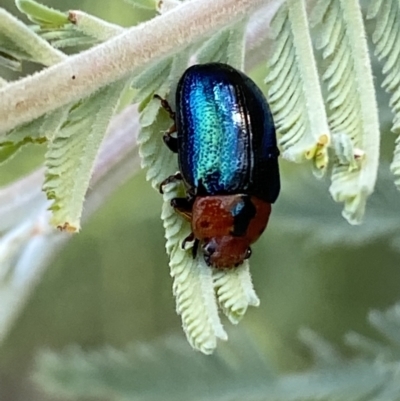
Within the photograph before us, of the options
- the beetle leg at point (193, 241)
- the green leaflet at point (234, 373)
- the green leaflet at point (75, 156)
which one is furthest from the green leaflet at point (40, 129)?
the green leaflet at point (234, 373)

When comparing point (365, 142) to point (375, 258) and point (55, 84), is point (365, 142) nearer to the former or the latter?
point (55, 84)

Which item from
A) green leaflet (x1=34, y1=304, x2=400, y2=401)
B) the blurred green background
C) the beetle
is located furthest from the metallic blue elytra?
the blurred green background

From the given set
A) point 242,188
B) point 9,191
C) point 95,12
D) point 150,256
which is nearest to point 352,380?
point 242,188

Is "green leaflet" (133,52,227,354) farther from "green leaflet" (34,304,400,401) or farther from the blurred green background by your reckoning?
the blurred green background

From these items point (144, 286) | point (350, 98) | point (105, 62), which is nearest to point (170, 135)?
point (105, 62)

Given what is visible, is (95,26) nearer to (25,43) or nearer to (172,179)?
(25,43)
